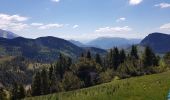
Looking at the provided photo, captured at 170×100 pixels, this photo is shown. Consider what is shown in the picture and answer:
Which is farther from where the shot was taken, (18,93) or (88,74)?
(88,74)

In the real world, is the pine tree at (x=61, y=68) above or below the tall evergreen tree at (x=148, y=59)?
below

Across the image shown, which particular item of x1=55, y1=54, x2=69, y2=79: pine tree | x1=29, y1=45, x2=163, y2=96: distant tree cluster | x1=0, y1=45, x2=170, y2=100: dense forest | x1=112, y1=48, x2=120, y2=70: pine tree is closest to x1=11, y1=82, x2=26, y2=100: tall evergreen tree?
x1=0, y1=45, x2=170, y2=100: dense forest

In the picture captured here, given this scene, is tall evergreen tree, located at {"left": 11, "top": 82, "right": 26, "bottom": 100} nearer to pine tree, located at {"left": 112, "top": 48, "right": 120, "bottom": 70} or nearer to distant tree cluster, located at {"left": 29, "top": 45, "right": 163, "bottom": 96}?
distant tree cluster, located at {"left": 29, "top": 45, "right": 163, "bottom": 96}

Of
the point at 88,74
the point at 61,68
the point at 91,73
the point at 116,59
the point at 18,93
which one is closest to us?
the point at 18,93

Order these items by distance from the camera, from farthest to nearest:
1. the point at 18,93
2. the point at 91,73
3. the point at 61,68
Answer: the point at 61,68 → the point at 91,73 → the point at 18,93

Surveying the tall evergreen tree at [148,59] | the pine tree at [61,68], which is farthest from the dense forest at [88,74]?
the pine tree at [61,68]

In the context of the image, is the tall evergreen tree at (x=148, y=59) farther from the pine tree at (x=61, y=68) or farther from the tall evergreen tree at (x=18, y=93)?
the tall evergreen tree at (x=18, y=93)

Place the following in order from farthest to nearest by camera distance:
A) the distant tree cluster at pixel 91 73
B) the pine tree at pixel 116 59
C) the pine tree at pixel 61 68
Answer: the pine tree at pixel 61 68
the pine tree at pixel 116 59
the distant tree cluster at pixel 91 73

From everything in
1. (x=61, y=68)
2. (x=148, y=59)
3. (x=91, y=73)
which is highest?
(x=148, y=59)

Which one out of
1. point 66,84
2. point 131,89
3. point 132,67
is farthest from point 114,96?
point 132,67

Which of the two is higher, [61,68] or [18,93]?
[61,68]

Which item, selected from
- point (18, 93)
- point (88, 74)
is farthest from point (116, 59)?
point (18, 93)

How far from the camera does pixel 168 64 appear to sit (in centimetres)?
14500

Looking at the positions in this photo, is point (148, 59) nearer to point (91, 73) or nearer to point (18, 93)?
point (91, 73)
